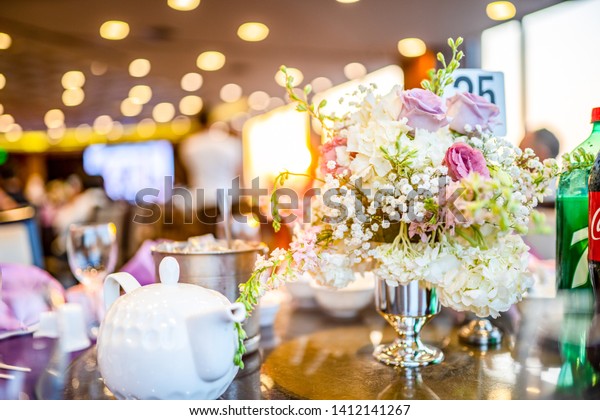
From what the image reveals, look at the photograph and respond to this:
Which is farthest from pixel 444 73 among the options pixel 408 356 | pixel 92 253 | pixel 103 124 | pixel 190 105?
pixel 103 124

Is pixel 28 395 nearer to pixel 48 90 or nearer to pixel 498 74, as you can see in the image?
pixel 498 74

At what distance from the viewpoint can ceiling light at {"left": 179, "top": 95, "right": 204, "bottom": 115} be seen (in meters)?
8.24

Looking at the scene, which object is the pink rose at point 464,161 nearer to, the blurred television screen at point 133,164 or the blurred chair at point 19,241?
the blurred chair at point 19,241

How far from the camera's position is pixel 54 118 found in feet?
32.1

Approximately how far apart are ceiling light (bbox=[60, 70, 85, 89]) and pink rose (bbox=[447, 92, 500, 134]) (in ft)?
19.0

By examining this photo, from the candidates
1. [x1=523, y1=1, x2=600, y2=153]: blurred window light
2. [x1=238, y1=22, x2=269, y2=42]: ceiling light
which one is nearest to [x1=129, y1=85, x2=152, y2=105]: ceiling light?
[x1=238, y1=22, x2=269, y2=42]: ceiling light

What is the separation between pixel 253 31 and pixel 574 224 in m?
3.40

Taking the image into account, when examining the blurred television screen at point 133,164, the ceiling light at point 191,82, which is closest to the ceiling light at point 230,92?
the ceiling light at point 191,82

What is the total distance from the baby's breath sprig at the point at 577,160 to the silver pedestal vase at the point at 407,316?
0.29 meters

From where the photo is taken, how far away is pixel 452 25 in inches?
123

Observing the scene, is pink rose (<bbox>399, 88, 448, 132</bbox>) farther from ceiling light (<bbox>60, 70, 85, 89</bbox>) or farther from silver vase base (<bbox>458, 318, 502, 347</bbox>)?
ceiling light (<bbox>60, 70, 85, 89</bbox>)

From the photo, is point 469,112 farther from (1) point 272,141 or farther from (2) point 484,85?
(1) point 272,141

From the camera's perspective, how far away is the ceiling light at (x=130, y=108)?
27.3 ft

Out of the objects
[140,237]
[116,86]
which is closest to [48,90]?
[116,86]
